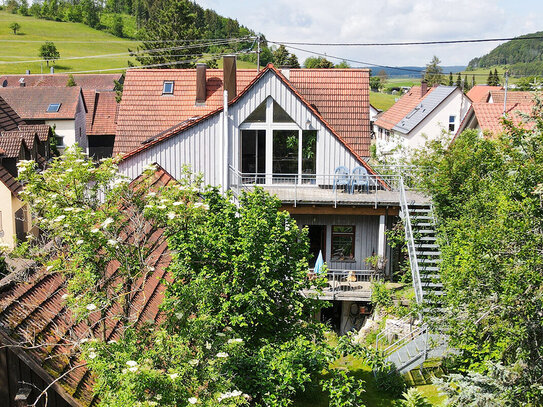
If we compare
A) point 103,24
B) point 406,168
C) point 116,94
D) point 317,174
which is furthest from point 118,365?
point 103,24

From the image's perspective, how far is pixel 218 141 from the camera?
22.3m

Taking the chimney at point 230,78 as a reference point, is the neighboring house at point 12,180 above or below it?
below

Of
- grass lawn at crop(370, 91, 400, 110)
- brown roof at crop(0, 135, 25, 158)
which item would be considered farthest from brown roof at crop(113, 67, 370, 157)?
grass lawn at crop(370, 91, 400, 110)

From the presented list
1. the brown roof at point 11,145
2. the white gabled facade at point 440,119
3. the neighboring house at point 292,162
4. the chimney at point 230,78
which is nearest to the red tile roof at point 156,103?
the neighboring house at point 292,162

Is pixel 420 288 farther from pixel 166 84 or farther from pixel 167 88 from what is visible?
pixel 166 84

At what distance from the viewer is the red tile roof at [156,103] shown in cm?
2380

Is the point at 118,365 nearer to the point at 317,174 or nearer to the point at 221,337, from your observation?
the point at 221,337

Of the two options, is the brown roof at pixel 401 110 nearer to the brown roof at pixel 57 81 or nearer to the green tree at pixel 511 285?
the brown roof at pixel 57 81

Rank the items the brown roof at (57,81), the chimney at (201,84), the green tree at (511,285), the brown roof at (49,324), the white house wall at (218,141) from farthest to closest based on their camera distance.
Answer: the brown roof at (57,81) < the chimney at (201,84) < the white house wall at (218,141) < the green tree at (511,285) < the brown roof at (49,324)

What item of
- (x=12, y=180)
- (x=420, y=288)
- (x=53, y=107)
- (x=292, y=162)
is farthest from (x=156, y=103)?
(x=53, y=107)

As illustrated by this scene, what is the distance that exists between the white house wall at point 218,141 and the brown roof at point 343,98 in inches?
51.4

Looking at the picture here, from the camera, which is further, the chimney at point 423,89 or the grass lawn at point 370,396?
the chimney at point 423,89

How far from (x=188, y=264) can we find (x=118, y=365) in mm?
3486

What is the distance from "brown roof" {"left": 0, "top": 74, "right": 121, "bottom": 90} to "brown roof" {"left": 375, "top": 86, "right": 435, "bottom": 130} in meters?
38.5
